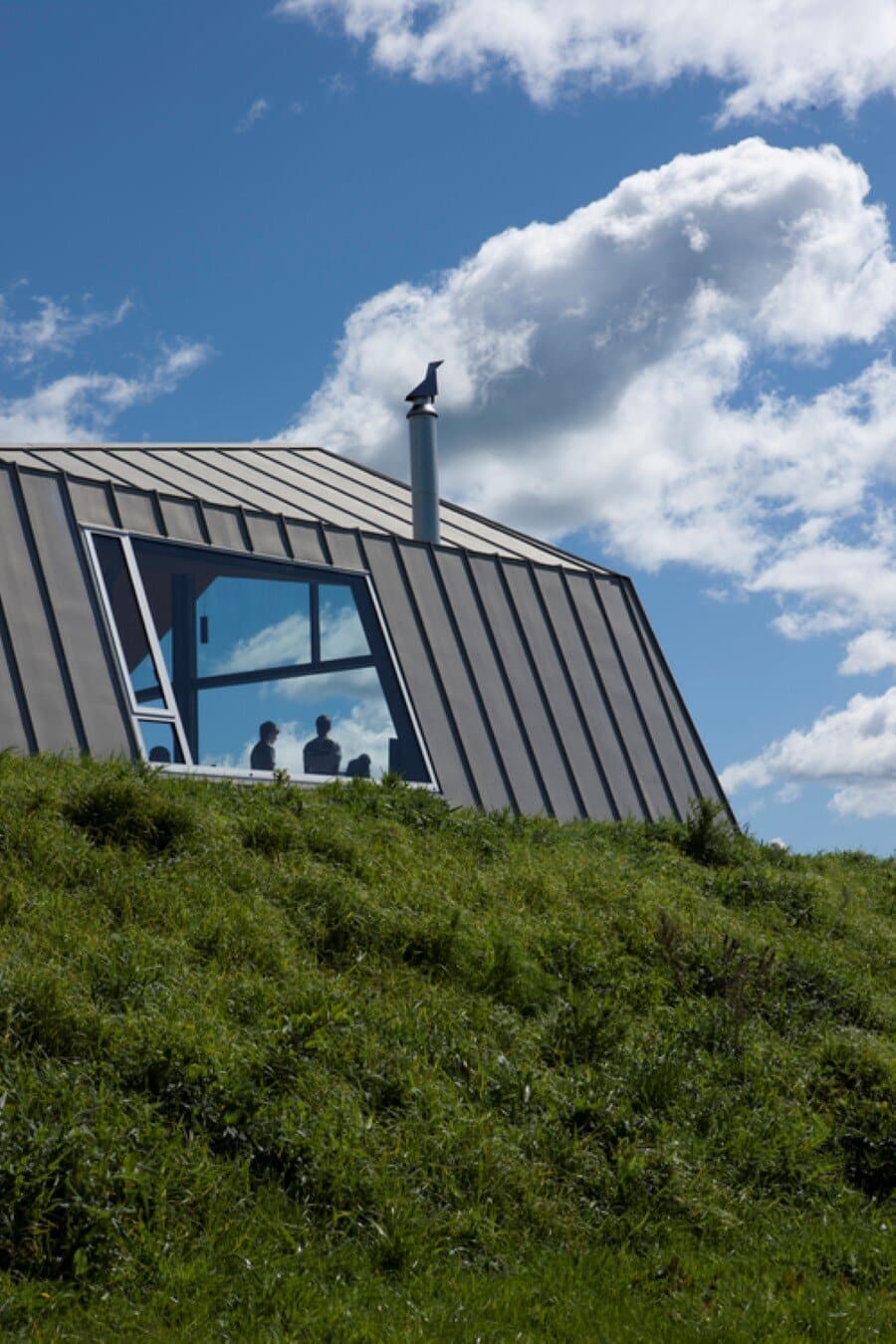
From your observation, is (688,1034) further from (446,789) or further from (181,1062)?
(446,789)

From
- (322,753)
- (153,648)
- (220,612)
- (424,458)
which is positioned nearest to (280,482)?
(424,458)

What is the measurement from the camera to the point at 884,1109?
27.5 ft

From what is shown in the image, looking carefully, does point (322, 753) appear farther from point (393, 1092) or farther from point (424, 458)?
point (393, 1092)

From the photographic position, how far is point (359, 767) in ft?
44.5

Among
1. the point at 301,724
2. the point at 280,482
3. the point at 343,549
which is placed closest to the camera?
the point at 301,724

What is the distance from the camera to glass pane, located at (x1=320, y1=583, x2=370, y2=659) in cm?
1442

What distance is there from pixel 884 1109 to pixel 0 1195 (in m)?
5.38

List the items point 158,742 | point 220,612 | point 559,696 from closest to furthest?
point 158,742 → point 220,612 → point 559,696

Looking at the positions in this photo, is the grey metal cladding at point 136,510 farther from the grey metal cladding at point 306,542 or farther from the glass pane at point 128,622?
the grey metal cladding at point 306,542

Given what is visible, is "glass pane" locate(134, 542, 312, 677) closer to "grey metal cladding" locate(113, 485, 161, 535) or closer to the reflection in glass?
the reflection in glass

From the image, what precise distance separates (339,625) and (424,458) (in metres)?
4.03

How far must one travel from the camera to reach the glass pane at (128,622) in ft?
39.8

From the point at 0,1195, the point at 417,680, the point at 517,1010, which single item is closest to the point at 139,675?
the point at 417,680

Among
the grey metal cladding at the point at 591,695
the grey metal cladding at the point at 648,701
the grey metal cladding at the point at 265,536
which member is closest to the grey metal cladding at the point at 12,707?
the grey metal cladding at the point at 265,536
